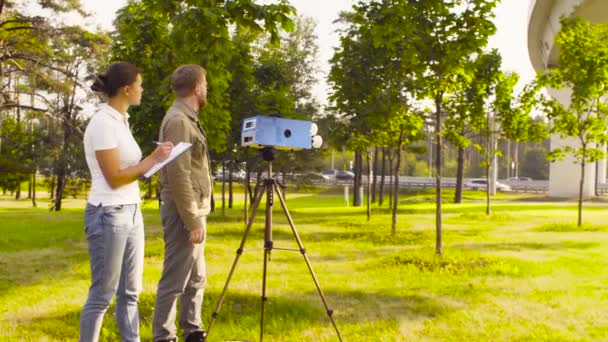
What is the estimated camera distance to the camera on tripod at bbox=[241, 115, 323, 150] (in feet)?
17.2

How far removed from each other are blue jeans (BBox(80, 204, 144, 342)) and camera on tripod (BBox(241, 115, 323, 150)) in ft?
5.10

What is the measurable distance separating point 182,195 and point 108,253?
88 cm

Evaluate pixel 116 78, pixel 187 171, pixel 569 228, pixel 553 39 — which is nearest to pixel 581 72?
pixel 553 39

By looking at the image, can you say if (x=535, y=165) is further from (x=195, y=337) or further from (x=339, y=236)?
(x=195, y=337)

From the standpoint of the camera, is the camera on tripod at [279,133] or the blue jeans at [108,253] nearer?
the blue jeans at [108,253]

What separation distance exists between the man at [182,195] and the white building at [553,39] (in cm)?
2064

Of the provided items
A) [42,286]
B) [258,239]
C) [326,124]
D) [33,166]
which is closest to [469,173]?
[326,124]

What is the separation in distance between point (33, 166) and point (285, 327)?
24.1 meters

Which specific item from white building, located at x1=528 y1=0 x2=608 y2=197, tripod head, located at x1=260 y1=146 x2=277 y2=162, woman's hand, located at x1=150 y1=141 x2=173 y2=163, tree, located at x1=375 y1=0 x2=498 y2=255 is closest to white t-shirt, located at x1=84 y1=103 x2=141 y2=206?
woman's hand, located at x1=150 y1=141 x2=173 y2=163

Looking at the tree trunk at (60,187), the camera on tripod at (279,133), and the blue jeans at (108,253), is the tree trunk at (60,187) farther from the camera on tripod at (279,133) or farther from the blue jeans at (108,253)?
the blue jeans at (108,253)

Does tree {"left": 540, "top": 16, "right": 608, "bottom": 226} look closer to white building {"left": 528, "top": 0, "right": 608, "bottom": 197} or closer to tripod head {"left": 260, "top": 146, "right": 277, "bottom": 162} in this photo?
white building {"left": 528, "top": 0, "right": 608, "bottom": 197}

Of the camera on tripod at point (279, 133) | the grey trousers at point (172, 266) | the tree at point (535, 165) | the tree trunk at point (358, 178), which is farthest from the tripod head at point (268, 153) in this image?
the tree at point (535, 165)

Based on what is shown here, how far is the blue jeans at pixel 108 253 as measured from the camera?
3.79 metres

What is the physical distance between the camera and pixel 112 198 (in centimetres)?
383
